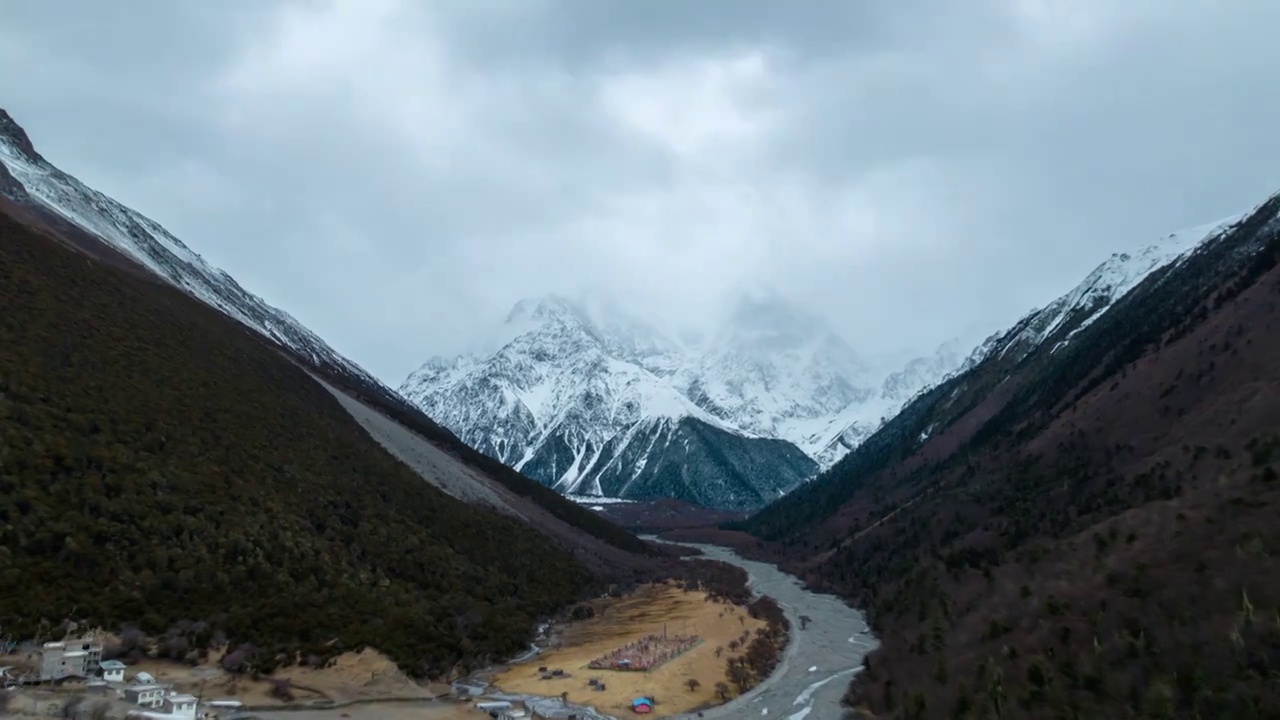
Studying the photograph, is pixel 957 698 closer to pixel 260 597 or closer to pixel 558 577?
pixel 260 597

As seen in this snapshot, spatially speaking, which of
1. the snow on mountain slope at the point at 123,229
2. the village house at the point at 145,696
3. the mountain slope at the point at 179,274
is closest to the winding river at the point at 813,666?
the village house at the point at 145,696

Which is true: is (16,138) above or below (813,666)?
above

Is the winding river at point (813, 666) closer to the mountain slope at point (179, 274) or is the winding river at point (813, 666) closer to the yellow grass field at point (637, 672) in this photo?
the yellow grass field at point (637, 672)

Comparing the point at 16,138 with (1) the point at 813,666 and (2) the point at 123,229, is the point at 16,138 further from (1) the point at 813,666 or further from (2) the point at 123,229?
(1) the point at 813,666

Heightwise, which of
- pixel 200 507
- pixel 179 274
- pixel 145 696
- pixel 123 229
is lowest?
pixel 145 696

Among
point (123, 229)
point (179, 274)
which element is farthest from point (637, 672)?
point (123, 229)

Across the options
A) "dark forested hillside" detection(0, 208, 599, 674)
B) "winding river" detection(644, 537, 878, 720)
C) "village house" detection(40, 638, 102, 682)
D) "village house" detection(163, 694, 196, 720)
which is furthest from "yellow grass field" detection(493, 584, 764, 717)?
"village house" detection(40, 638, 102, 682)
